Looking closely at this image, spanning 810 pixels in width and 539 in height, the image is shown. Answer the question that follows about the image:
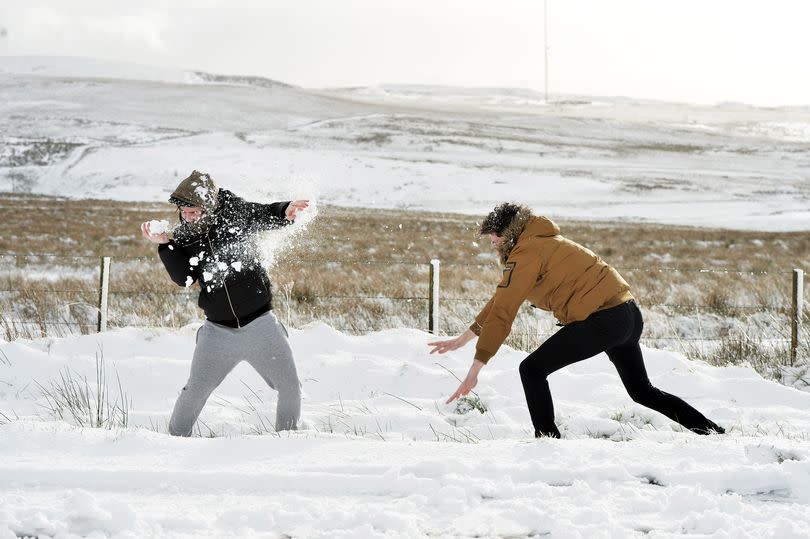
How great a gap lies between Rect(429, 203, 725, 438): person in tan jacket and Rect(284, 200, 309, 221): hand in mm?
1001

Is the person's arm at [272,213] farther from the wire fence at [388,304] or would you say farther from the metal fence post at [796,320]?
the metal fence post at [796,320]

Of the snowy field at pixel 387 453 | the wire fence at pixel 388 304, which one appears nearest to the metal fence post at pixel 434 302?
the wire fence at pixel 388 304

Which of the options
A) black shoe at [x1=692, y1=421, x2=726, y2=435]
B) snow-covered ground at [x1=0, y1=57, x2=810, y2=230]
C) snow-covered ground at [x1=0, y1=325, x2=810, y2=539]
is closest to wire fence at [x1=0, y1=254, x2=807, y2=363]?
snow-covered ground at [x1=0, y1=325, x2=810, y2=539]

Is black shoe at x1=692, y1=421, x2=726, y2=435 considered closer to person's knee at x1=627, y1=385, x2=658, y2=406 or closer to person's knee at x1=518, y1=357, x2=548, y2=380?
person's knee at x1=627, y1=385, x2=658, y2=406

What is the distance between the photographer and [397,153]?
2606 inches

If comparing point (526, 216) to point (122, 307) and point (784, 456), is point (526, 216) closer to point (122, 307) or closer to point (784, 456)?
point (784, 456)

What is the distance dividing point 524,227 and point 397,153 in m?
63.1

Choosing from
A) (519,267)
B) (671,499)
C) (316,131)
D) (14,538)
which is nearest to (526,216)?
(519,267)

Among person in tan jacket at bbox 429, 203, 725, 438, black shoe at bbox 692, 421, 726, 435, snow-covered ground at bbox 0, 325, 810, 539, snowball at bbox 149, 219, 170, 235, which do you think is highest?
snowball at bbox 149, 219, 170, 235

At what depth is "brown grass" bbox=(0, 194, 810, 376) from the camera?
9500mm

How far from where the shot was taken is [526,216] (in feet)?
12.6

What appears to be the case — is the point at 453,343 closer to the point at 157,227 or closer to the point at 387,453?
the point at 387,453

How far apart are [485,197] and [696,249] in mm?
28478

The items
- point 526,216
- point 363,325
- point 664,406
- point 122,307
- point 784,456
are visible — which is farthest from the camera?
point 122,307
